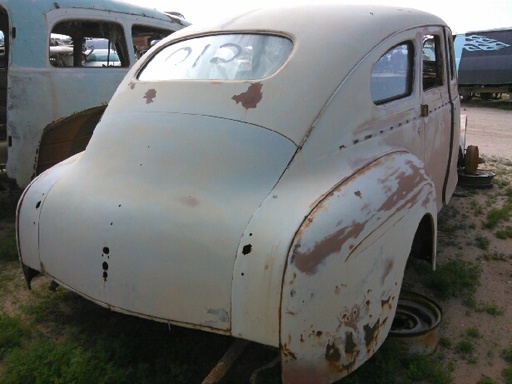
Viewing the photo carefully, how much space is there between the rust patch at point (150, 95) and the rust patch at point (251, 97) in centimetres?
50

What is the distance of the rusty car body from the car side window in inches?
122

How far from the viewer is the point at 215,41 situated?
2.90m

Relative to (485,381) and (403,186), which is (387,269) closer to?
(403,186)

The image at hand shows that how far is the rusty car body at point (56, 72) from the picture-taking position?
4.34 metres

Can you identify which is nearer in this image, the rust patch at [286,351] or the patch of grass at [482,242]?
the rust patch at [286,351]

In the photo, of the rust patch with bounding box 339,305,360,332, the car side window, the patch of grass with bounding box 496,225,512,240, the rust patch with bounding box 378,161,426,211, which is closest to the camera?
the rust patch with bounding box 339,305,360,332

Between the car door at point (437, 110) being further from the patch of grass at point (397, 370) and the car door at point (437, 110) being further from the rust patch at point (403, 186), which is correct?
the patch of grass at point (397, 370)

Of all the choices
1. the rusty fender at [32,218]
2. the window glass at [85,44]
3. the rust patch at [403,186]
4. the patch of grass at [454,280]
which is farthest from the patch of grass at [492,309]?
the window glass at [85,44]

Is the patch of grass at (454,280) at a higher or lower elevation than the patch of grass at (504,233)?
lower

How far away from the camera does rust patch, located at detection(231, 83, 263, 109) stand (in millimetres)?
2434

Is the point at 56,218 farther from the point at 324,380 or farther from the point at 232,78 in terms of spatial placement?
the point at 324,380

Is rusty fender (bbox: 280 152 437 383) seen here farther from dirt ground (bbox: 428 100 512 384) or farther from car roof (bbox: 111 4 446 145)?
dirt ground (bbox: 428 100 512 384)

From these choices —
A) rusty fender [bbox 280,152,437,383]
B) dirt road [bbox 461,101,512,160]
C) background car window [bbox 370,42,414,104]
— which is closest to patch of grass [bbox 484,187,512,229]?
dirt road [bbox 461,101,512,160]

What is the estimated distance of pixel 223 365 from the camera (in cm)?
225
